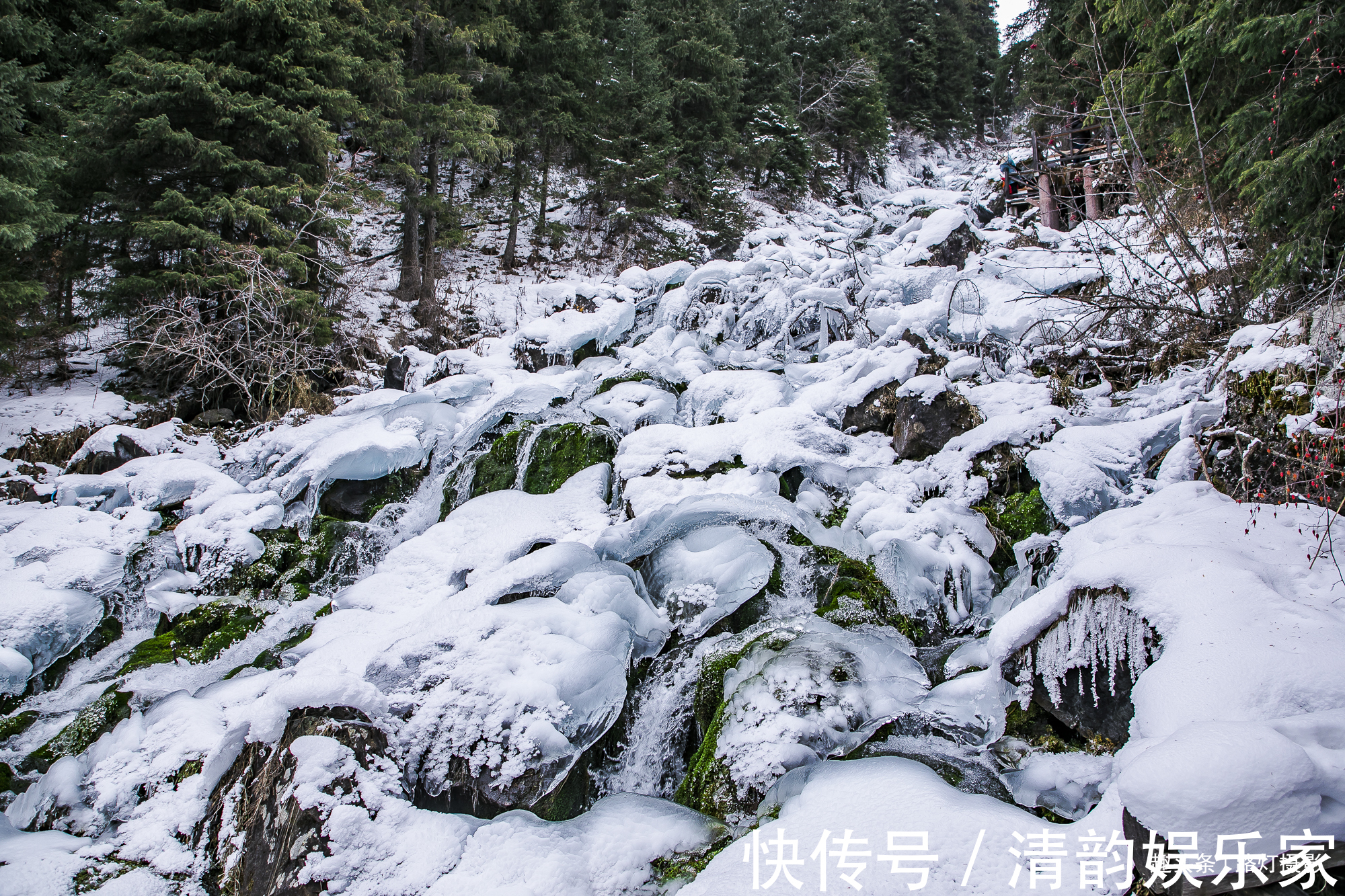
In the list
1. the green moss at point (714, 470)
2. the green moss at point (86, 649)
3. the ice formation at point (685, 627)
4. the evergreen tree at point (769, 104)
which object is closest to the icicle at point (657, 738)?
the ice formation at point (685, 627)

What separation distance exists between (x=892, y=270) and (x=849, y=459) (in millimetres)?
4029

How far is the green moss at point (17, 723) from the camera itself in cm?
441

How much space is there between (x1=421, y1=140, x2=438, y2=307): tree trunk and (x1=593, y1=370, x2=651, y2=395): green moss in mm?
6014

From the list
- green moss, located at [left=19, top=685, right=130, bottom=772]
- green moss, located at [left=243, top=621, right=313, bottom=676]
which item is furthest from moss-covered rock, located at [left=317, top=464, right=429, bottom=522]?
green moss, located at [left=19, top=685, right=130, bottom=772]

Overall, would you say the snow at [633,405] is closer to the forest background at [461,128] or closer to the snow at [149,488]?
the snow at [149,488]

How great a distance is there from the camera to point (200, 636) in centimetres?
531

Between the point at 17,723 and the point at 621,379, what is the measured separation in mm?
5711

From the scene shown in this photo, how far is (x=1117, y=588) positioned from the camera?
119 inches

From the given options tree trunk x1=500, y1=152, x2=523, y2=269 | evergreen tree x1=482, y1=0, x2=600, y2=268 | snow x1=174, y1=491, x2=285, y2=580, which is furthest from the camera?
tree trunk x1=500, y1=152, x2=523, y2=269

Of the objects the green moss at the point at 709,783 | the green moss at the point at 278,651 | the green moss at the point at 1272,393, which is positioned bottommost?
the green moss at the point at 278,651

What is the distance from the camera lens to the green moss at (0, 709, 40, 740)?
4.41m

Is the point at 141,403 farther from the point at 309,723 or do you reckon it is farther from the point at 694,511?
the point at 694,511

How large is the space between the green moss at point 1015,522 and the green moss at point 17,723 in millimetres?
6669

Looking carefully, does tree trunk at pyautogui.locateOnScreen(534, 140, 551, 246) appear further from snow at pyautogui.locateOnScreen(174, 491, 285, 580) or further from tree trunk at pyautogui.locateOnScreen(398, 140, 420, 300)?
snow at pyautogui.locateOnScreen(174, 491, 285, 580)
